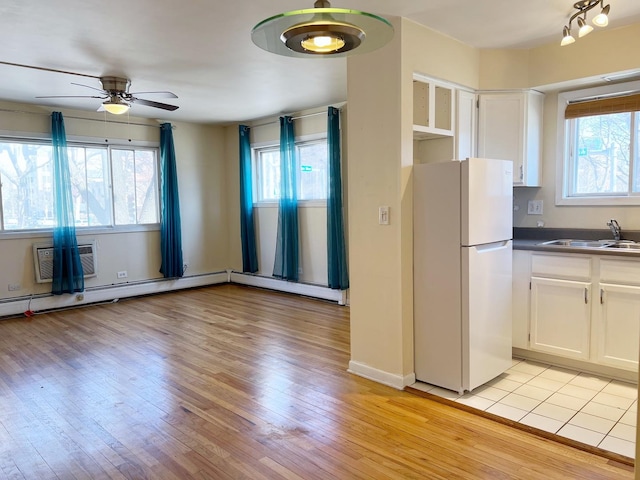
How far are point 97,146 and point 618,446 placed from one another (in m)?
6.16

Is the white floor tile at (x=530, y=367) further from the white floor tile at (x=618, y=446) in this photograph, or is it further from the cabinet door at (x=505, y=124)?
the cabinet door at (x=505, y=124)

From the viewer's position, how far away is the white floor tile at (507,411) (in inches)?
104

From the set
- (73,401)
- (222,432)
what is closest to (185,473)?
(222,432)

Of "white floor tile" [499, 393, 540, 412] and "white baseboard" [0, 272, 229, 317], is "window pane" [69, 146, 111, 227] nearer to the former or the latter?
"white baseboard" [0, 272, 229, 317]

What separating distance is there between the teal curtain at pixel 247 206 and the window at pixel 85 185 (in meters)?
1.22

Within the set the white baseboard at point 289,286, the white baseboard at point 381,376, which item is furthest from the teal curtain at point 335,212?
the white baseboard at point 381,376

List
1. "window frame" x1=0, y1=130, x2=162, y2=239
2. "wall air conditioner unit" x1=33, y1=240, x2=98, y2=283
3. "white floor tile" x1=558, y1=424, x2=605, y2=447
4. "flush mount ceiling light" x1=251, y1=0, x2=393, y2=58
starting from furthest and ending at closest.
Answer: "wall air conditioner unit" x1=33, y1=240, x2=98, y2=283
"window frame" x1=0, y1=130, x2=162, y2=239
"white floor tile" x1=558, y1=424, x2=605, y2=447
"flush mount ceiling light" x1=251, y1=0, x2=393, y2=58

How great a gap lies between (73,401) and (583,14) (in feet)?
13.5

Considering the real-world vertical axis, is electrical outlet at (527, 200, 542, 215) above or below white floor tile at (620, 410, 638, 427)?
above

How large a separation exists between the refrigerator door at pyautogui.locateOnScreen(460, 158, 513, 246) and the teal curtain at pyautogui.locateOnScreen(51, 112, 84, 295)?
15.7 ft

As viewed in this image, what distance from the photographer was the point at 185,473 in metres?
2.16

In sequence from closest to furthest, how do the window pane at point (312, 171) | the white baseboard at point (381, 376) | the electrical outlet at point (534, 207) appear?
Result: the white baseboard at point (381, 376)
the electrical outlet at point (534, 207)
the window pane at point (312, 171)

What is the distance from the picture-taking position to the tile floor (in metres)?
2.43

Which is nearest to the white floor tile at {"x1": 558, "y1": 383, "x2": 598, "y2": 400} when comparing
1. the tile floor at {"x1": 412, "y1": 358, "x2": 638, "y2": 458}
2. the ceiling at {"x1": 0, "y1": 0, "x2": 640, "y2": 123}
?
the tile floor at {"x1": 412, "y1": 358, "x2": 638, "y2": 458}
